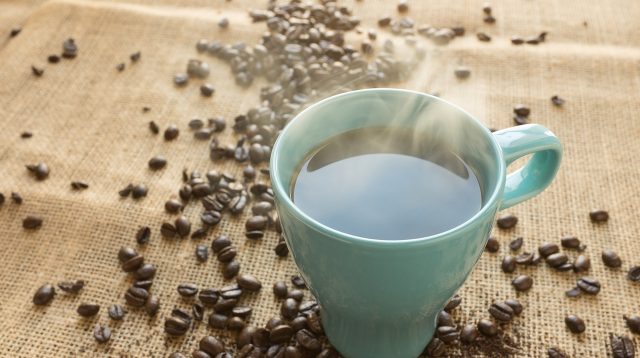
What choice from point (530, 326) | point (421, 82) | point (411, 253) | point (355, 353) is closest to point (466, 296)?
point (530, 326)

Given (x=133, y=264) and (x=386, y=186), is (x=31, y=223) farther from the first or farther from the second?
(x=386, y=186)

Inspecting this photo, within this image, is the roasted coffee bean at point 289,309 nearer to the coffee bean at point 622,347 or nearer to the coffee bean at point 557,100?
the coffee bean at point 622,347

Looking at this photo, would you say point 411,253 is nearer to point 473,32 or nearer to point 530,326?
point 530,326

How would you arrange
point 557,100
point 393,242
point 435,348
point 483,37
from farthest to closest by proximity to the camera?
point 483,37 < point 557,100 < point 435,348 < point 393,242

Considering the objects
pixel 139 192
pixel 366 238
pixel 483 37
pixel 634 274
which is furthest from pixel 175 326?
pixel 483 37

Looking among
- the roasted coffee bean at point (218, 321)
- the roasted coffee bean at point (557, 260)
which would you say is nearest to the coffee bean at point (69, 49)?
the roasted coffee bean at point (218, 321)

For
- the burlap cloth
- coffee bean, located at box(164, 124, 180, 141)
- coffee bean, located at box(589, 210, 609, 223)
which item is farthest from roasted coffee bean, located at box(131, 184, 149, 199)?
coffee bean, located at box(589, 210, 609, 223)
